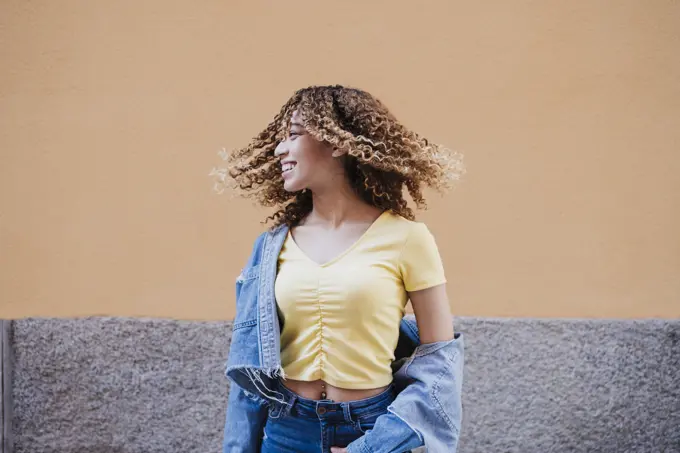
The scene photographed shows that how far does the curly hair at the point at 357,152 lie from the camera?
1.91 metres

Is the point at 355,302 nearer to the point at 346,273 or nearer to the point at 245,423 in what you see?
the point at 346,273

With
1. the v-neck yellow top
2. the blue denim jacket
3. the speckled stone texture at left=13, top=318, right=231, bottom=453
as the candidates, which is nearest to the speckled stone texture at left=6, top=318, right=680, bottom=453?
the speckled stone texture at left=13, top=318, right=231, bottom=453

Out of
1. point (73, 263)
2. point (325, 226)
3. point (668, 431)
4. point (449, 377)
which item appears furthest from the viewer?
point (73, 263)

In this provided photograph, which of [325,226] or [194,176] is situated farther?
[194,176]

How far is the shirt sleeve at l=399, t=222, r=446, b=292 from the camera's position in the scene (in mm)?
1859

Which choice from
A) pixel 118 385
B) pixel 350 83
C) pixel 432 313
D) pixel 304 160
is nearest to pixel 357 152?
pixel 304 160

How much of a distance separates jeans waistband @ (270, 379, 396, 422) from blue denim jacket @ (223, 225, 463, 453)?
0.08 feet

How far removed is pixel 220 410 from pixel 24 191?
56.1 inches

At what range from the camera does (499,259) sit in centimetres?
321

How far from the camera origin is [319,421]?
182cm

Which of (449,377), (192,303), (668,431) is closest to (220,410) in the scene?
(192,303)

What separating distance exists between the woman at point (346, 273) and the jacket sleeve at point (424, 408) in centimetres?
2

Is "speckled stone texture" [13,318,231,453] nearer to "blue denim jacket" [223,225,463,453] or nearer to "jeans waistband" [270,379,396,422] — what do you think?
"blue denim jacket" [223,225,463,453]

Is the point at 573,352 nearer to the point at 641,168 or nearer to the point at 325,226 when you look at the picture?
the point at 641,168
